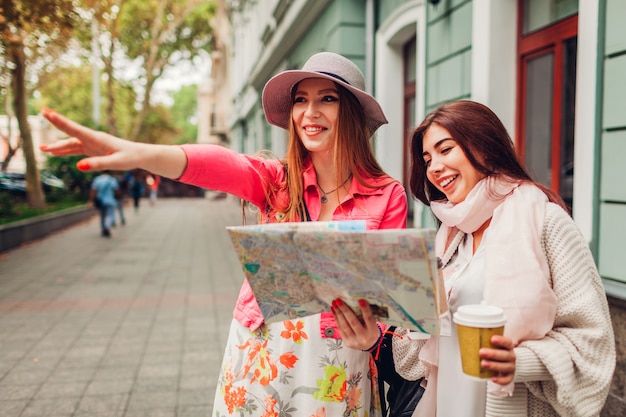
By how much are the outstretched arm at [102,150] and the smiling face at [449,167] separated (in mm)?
812

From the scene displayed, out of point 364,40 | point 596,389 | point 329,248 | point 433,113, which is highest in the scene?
point 364,40

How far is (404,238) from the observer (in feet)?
4.40

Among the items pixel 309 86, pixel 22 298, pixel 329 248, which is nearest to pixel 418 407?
pixel 329 248

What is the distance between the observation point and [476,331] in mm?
1341

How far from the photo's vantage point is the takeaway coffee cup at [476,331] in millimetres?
1340

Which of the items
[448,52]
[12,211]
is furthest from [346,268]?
[12,211]

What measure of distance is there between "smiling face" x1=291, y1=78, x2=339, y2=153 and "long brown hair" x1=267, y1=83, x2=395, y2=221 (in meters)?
0.02

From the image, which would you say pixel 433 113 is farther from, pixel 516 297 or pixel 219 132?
pixel 219 132

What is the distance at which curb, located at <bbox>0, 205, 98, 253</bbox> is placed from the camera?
12.1 metres

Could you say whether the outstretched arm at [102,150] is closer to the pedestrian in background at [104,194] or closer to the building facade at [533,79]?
the building facade at [533,79]

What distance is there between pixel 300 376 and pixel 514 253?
2.70 feet

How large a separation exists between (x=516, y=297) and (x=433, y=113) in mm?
671

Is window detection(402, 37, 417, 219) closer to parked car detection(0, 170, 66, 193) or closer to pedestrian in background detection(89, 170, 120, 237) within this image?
pedestrian in background detection(89, 170, 120, 237)

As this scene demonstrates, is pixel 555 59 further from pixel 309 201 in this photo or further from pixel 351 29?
pixel 351 29
